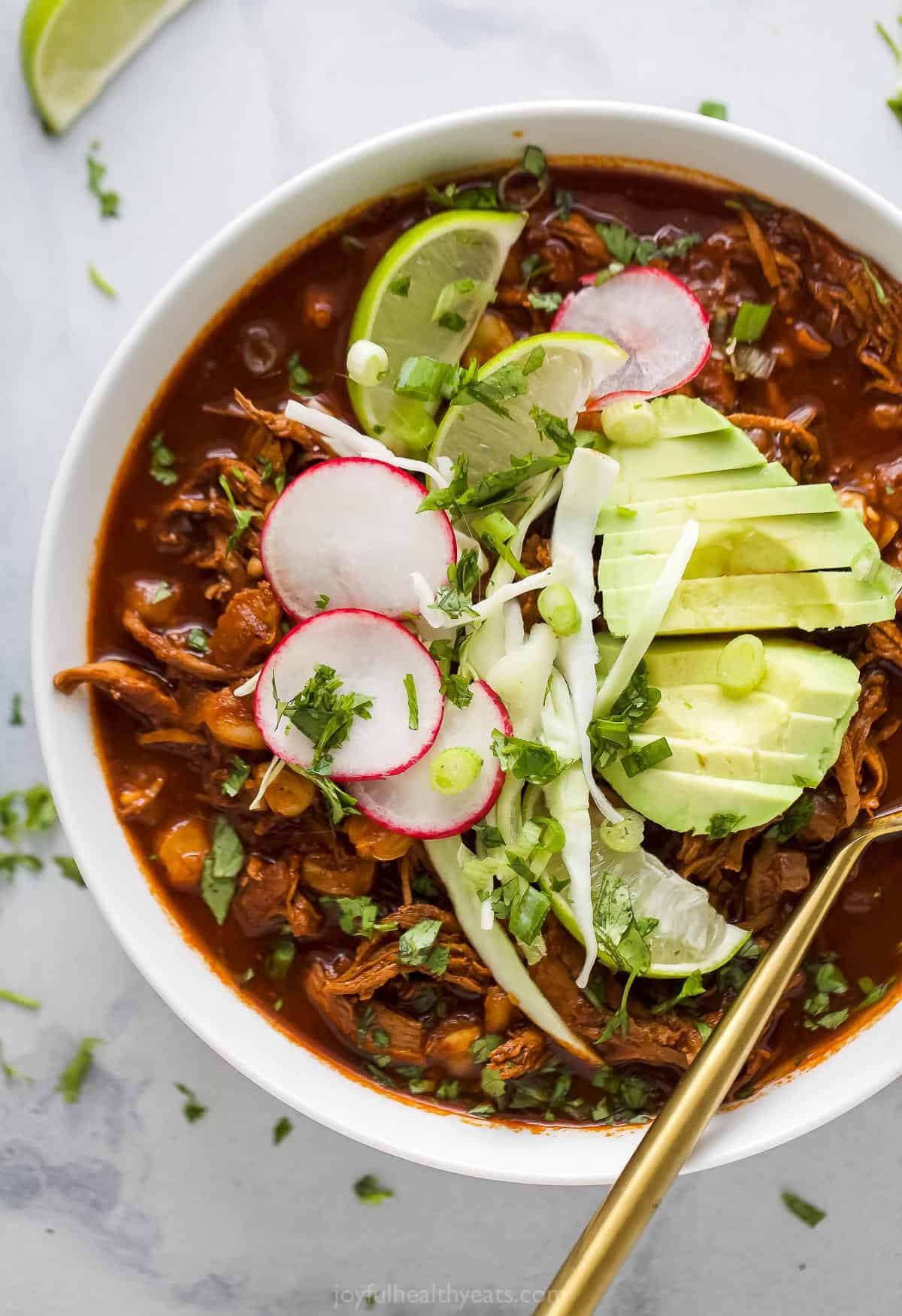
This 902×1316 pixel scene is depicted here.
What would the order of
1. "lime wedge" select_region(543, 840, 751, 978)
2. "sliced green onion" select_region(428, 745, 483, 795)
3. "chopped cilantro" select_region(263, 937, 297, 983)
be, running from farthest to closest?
1. "chopped cilantro" select_region(263, 937, 297, 983)
2. "lime wedge" select_region(543, 840, 751, 978)
3. "sliced green onion" select_region(428, 745, 483, 795)

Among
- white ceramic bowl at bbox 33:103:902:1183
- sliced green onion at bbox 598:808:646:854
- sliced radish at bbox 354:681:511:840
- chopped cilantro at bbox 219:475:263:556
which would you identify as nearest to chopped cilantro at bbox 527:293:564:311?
white ceramic bowl at bbox 33:103:902:1183

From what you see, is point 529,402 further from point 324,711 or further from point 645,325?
point 324,711

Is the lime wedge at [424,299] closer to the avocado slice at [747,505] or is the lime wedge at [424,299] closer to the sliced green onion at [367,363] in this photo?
the sliced green onion at [367,363]

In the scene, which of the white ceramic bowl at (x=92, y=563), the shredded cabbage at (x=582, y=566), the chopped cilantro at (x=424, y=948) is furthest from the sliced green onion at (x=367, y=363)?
the chopped cilantro at (x=424, y=948)

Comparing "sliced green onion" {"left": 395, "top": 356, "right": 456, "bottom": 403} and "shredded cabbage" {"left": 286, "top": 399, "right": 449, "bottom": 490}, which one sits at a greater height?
"sliced green onion" {"left": 395, "top": 356, "right": 456, "bottom": 403}

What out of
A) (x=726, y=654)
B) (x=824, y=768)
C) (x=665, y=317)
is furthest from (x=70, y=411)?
(x=824, y=768)

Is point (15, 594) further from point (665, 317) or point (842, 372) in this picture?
point (842, 372)

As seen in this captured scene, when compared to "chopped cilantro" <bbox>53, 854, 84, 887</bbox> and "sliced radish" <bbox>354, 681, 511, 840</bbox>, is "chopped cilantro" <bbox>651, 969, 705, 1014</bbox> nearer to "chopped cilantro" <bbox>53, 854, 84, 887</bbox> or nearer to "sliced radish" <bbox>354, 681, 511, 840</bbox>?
"sliced radish" <bbox>354, 681, 511, 840</bbox>
